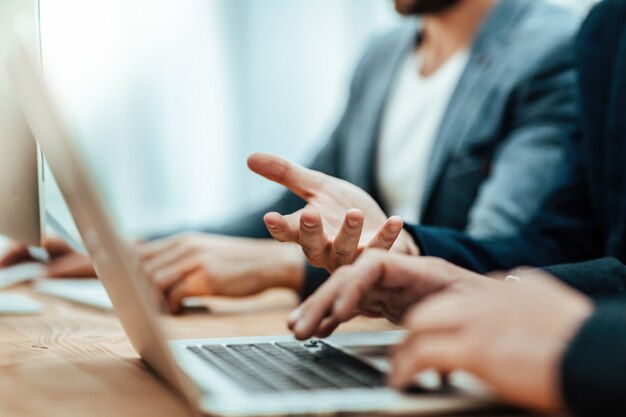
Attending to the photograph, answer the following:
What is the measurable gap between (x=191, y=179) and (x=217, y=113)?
320 millimetres

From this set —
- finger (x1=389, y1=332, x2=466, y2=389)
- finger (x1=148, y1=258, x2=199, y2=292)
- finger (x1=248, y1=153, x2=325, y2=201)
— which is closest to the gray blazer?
finger (x1=148, y1=258, x2=199, y2=292)

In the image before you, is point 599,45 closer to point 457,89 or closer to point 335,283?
point 457,89

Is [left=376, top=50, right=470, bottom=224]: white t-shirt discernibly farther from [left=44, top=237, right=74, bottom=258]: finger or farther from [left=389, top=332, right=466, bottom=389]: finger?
[left=389, top=332, right=466, bottom=389]: finger

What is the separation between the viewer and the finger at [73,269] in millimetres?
1375

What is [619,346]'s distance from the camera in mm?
394

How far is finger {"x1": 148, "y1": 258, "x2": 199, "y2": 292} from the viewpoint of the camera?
3.35 feet

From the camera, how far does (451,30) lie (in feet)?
5.37

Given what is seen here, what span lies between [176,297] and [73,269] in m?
0.44

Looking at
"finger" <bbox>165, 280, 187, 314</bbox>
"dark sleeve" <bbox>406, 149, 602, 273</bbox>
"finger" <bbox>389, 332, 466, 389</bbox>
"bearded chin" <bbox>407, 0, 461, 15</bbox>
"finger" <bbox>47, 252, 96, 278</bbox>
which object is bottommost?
"finger" <bbox>47, 252, 96, 278</bbox>

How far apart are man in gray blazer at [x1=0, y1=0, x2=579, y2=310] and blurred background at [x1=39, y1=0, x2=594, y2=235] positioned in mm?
1296

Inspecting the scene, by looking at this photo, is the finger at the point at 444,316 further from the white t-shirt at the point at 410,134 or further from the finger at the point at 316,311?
the white t-shirt at the point at 410,134

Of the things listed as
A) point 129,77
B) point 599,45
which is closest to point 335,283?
point 599,45

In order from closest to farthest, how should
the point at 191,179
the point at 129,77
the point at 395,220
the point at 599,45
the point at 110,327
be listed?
the point at 395,220 < the point at 110,327 < the point at 599,45 < the point at 129,77 < the point at 191,179

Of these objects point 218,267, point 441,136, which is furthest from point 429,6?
point 218,267
